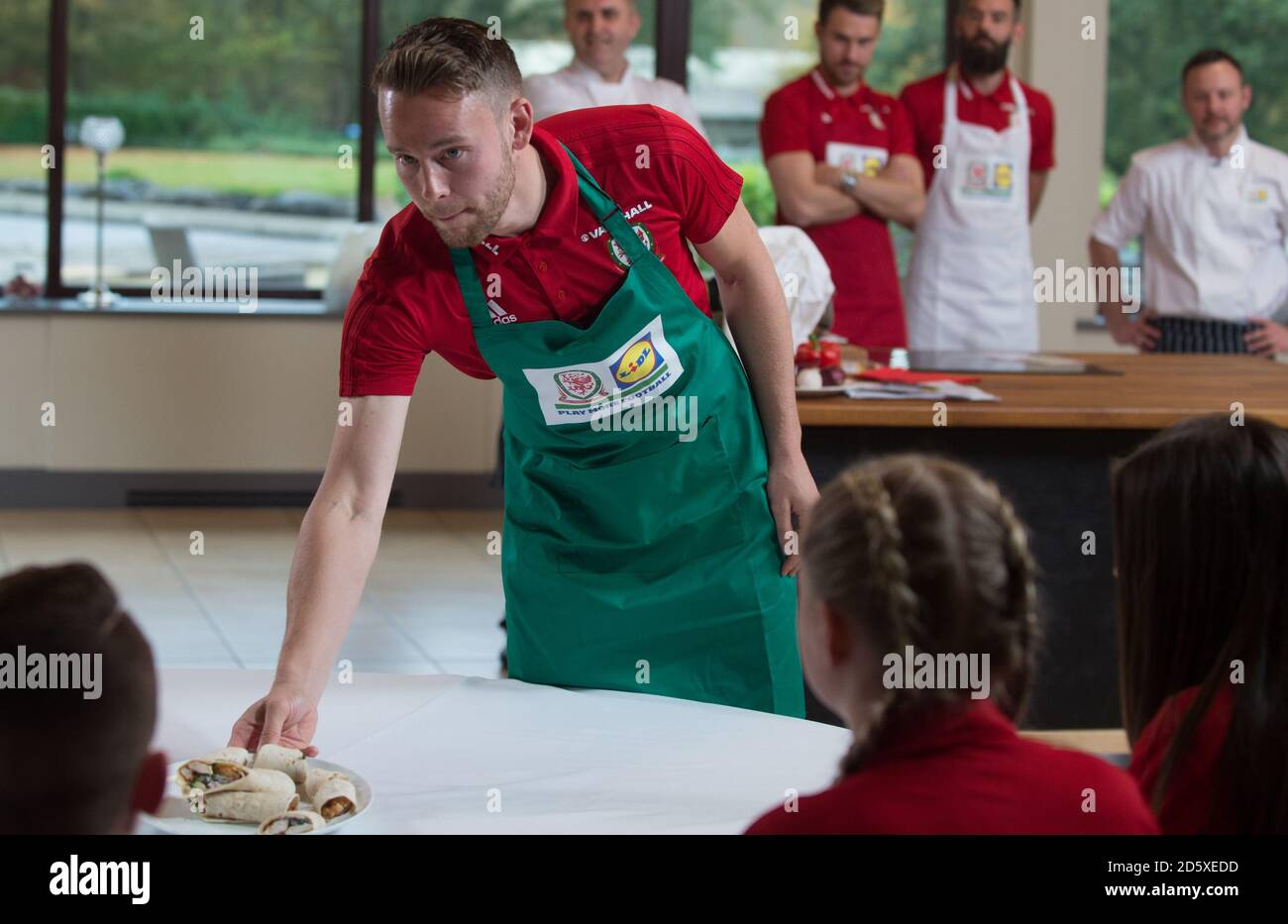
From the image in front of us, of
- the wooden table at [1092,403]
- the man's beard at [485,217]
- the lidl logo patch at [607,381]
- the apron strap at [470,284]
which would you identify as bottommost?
the wooden table at [1092,403]

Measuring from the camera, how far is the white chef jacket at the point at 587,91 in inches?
180

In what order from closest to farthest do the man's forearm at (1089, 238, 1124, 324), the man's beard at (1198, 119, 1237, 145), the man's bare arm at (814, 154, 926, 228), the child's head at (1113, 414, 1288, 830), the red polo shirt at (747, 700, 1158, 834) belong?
1. the red polo shirt at (747, 700, 1158, 834)
2. the child's head at (1113, 414, 1288, 830)
3. the man's bare arm at (814, 154, 926, 228)
4. the man's beard at (1198, 119, 1237, 145)
5. the man's forearm at (1089, 238, 1124, 324)

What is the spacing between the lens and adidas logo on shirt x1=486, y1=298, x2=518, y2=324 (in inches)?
74.2

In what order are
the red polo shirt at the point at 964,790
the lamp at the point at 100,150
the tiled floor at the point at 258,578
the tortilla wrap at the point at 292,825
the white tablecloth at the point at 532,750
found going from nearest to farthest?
the red polo shirt at the point at 964,790
the tortilla wrap at the point at 292,825
the white tablecloth at the point at 532,750
the tiled floor at the point at 258,578
the lamp at the point at 100,150

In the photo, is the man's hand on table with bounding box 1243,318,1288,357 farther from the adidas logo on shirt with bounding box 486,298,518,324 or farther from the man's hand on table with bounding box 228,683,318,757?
the man's hand on table with bounding box 228,683,318,757

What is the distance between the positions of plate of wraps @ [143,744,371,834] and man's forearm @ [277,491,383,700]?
0.22 meters

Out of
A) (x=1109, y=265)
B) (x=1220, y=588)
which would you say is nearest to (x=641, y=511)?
(x=1220, y=588)

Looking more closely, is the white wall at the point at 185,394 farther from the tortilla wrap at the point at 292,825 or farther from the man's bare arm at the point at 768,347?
the tortilla wrap at the point at 292,825

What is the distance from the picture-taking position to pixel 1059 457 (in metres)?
3.05

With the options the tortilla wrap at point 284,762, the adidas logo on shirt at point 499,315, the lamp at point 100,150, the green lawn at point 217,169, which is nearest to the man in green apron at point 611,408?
the adidas logo on shirt at point 499,315

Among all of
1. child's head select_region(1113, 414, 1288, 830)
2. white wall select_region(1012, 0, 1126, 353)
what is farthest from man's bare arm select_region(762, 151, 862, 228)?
child's head select_region(1113, 414, 1288, 830)

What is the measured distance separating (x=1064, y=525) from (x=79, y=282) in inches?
172

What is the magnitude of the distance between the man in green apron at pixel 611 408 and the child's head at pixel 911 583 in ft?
2.56
